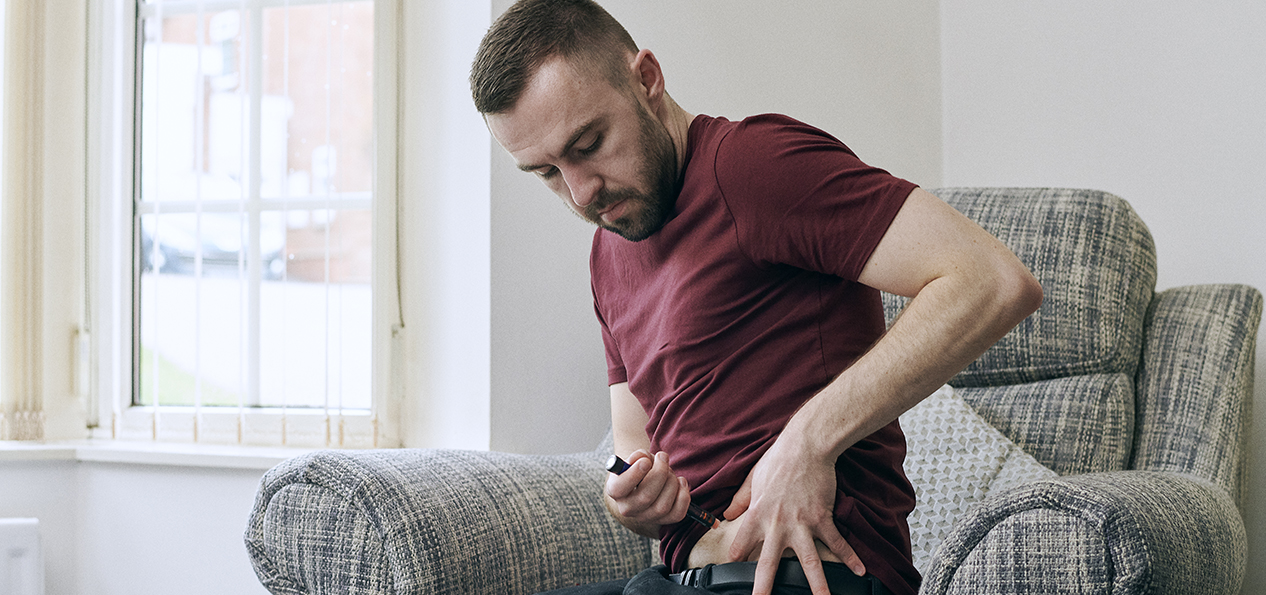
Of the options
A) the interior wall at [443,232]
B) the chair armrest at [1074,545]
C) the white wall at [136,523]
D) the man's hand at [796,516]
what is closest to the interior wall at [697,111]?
the interior wall at [443,232]

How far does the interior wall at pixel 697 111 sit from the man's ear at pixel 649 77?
2.77ft

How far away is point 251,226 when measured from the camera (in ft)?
7.16

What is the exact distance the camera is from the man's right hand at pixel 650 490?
0.94 m

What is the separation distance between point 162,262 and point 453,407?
0.86 m

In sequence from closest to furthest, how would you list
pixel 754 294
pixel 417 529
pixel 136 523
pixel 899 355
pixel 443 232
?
pixel 899 355 → pixel 754 294 → pixel 417 529 → pixel 443 232 → pixel 136 523

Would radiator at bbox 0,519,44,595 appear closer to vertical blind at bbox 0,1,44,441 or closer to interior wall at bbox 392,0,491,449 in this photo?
vertical blind at bbox 0,1,44,441

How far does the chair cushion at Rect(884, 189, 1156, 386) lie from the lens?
1516 millimetres

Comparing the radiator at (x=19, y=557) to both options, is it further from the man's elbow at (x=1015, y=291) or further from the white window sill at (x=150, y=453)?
the man's elbow at (x=1015, y=291)

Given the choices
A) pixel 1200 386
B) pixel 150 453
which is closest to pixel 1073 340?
pixel 1200 386

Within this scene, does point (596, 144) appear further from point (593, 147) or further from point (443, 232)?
point (443, 232)

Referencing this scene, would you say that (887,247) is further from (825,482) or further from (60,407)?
(60,407)

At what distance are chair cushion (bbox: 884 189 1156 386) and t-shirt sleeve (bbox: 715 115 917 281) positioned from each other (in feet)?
2.52

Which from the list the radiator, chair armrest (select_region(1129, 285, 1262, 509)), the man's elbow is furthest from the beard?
the radiator

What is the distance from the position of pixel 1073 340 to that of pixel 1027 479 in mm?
272
